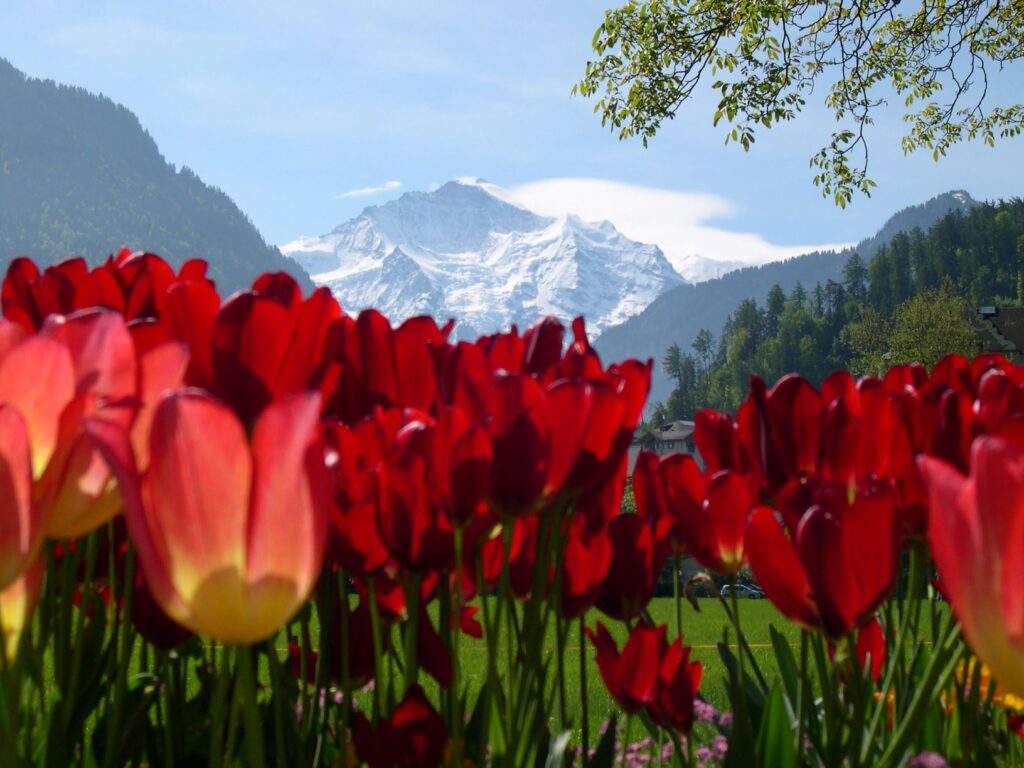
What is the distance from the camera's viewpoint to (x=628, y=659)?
4.73ft

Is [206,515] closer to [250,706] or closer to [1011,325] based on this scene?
[250,706]

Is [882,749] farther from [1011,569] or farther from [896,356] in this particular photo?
[896,356]

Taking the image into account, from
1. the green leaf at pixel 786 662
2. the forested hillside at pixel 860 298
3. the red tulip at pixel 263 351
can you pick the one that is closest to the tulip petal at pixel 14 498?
the red tulip at pixel 263 351

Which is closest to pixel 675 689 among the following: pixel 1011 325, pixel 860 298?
pixel 1011 325

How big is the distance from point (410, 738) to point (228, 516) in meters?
0.44

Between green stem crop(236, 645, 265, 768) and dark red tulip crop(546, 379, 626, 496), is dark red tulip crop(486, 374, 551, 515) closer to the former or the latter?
dark red tulip crop(546, 379, 626, 496)

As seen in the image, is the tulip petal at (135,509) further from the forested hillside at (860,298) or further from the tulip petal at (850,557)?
the forested hillside at (860,298)

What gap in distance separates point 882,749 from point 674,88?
14.2 metres

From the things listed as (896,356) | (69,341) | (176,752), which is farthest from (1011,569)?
(896,356)

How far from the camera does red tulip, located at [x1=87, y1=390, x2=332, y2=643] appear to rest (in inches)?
24.2

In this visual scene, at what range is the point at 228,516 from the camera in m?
0.64

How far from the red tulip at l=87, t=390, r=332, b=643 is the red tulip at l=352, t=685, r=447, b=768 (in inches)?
15.4

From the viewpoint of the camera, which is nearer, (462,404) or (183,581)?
(183,581)

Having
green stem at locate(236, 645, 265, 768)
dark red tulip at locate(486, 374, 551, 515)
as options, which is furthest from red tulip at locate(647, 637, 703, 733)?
green stem at locate(236, 645, 265, 768)
